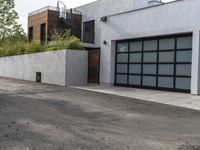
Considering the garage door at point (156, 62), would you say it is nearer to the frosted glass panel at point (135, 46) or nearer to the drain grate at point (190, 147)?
the frosted glass panel at point (135, 46)

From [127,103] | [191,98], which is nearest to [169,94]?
[191,98]

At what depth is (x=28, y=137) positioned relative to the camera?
7.52 meters

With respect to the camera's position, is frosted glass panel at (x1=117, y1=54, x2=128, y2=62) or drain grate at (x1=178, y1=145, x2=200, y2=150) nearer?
drain grate at (x1=178, y1=145, x2=200, y2=150)

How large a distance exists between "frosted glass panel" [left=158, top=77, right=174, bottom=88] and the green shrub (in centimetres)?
709

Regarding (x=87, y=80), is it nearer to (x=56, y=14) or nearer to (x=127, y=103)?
(x=127, y=103)

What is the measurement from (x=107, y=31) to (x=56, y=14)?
50.2 ft

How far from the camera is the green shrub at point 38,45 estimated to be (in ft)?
76.8

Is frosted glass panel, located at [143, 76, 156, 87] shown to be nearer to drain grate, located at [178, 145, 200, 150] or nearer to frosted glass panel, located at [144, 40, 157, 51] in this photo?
frosted glass panel, located at [144, 40, 157, 51]

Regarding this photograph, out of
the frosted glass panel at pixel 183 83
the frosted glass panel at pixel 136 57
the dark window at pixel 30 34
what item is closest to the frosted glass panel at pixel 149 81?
the frosted glass panel at pixel 136 57

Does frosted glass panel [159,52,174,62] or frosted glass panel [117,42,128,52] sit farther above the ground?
frosted glass panel [117,42,128,52]

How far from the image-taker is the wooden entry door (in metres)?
23.0

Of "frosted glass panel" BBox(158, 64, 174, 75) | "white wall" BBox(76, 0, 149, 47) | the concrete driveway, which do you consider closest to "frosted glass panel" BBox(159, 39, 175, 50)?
"frosted glass panel" BBox(158, 64, 174, 75)

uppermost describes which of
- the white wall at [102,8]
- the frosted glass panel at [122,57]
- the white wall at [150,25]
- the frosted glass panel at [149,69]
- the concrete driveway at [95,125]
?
the white wall at [102,8]

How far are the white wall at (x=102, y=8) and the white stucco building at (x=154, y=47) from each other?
10043 millimetres
